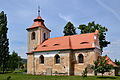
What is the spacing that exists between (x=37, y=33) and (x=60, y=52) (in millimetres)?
9075

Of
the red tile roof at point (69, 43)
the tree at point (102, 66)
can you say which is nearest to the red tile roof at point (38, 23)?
the red tile roof at point (69, 43)

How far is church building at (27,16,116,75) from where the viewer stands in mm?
31219

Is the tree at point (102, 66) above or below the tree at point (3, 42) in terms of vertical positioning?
below

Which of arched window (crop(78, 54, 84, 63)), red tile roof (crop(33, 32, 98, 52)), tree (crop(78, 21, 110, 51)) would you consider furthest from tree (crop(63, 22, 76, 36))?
arched window (crop(78, 54, 84, 63))

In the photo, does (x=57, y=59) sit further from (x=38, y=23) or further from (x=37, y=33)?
(x=38, y=23)

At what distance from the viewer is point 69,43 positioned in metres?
33.8

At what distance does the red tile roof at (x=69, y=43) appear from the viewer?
32.0 metres

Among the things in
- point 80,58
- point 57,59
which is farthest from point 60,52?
point 80,58

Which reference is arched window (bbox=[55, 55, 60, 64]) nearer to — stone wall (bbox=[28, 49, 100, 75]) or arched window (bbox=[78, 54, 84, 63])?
stone wall (bbox=[28, 49, 100, 75])

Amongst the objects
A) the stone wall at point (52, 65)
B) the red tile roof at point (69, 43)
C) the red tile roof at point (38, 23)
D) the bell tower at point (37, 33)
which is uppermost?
the red tile roof at point (38, 23)

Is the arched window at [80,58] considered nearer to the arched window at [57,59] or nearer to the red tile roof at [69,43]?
the red tile roof at [69,43]

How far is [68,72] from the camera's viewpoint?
103ft

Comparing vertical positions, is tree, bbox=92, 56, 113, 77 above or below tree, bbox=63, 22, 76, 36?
below

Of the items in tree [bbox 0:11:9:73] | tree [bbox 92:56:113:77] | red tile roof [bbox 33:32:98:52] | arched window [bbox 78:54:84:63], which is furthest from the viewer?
tree [bbox 0:11:9:73]
